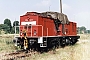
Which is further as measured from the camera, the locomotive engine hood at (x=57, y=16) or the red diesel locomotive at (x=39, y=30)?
the locomotive engine hood at (x=57, y=16)

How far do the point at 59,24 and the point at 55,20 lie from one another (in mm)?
1091

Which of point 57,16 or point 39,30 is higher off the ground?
point 57,16

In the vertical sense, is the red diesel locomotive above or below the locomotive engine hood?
below

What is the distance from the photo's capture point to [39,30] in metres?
15.1

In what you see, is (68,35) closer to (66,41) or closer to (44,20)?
(66,41)

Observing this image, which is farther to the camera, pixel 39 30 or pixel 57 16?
pixel 57 16

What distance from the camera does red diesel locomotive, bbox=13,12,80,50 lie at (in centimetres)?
1450

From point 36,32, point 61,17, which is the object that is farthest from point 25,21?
point 61,17

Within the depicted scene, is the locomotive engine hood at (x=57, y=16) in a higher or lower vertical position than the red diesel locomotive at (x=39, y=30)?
higher

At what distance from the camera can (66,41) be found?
19.8 m

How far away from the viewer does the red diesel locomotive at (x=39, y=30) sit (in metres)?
14.5

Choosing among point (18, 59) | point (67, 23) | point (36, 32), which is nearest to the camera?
point (18, 59)

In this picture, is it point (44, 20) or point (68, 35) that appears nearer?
point (44, 20)

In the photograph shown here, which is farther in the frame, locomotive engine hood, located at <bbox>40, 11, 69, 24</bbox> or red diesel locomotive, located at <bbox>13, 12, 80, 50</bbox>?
locomotive engine hood, located at <bbox>40, 11, 69, 24</bbox>
